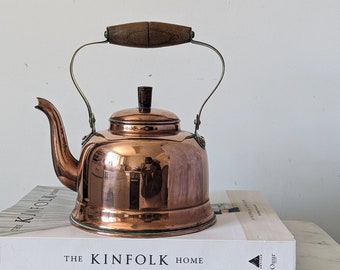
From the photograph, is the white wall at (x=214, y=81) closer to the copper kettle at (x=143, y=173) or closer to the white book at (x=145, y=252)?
the copper kettle at (x=143, y=173)

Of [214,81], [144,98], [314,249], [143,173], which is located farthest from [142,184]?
[214,81]

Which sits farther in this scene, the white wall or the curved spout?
the white wall

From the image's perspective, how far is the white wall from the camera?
89 cm

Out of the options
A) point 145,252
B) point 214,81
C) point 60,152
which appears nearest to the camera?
point 145,252

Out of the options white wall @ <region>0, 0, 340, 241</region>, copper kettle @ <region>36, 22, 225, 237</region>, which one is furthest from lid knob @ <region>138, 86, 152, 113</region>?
white wall @ <region>0, 0, 340, 241</region>

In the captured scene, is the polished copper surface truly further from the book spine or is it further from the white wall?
the white wall

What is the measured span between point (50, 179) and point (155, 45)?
0.42 meters

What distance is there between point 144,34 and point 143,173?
0.17m

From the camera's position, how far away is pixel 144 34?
61 centimetres

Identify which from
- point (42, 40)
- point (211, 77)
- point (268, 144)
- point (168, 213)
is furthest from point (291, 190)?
point (42, 40)

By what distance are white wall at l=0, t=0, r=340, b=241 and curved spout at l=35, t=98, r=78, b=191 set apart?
0.83ft

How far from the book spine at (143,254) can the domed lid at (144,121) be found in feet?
0.45

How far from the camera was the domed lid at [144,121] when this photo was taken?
607 millimetres

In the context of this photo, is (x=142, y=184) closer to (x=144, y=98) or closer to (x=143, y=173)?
(x=143, y=173)
